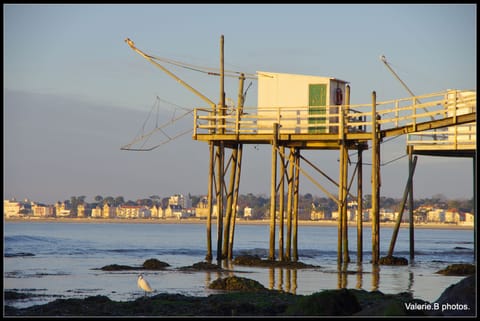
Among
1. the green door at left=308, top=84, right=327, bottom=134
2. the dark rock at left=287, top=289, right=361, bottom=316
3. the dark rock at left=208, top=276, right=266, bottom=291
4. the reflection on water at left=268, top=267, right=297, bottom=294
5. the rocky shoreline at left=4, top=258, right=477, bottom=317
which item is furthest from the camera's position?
the green door at left=308, top=84, right=327, bottom=134

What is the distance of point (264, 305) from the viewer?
21.4m

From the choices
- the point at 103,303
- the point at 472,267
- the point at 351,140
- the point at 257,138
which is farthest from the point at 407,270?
the point at 103,303

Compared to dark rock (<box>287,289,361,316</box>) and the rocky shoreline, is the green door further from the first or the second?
dark rock (<box>287,289,361,316</box>)

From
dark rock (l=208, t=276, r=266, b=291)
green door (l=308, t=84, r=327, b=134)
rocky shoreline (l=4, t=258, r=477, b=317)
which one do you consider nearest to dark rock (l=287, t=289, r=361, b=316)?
rocky shoreline (l=4, t=258, r=477, b=317)

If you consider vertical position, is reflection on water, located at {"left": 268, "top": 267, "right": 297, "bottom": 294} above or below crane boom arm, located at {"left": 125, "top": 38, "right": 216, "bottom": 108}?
below

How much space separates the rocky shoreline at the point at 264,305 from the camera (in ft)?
59.5

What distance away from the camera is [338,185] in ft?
119

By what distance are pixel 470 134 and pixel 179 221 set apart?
525ft

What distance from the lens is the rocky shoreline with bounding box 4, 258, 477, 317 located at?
59.5ft

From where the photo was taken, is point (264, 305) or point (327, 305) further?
point (264, 305)

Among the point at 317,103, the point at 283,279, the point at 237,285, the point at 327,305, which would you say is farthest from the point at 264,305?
the point at 317,103

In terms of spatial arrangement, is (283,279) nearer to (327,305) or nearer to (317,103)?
(317,103)

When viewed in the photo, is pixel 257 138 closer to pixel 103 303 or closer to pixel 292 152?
pixel 292 152

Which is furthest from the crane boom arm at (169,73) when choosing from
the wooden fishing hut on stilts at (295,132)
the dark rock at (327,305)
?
the dark rock at (327,305)
